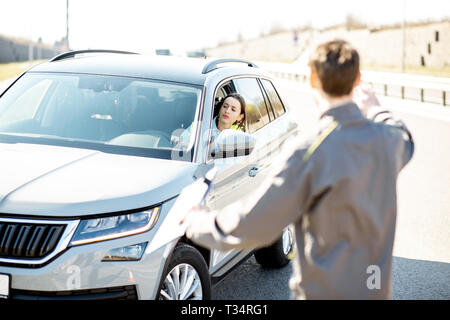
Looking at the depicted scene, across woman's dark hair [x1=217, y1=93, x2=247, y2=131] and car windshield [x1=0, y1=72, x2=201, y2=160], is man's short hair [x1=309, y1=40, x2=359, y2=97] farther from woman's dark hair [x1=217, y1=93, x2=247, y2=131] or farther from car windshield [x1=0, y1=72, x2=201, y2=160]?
woman's dark hair [x1=217, y1=93, x2=247, y2=131]

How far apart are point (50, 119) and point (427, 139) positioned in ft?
34.1

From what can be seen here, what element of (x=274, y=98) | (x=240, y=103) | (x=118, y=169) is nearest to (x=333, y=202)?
(x=118, y=169)

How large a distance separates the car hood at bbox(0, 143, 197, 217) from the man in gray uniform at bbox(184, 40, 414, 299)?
1289mm

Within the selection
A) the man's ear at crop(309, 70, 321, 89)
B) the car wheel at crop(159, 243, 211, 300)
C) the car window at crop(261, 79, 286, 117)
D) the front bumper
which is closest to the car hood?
the front bumper

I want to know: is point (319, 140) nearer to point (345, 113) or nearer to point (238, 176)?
point (345, 113)

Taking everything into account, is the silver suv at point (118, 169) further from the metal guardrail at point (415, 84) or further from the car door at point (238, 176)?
the metal guardrail at point (415, 84)

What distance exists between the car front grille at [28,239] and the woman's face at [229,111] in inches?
91.8

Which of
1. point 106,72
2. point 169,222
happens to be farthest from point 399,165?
point 106,72

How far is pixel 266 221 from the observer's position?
2.34 metres

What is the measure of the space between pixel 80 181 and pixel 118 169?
31 cm

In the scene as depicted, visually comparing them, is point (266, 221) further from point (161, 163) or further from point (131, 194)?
point (161, 163)
